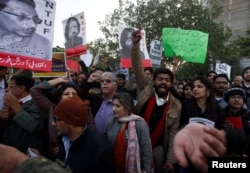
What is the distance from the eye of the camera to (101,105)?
4.10 meters

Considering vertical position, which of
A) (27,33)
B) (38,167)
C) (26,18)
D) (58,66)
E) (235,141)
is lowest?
(38,167)

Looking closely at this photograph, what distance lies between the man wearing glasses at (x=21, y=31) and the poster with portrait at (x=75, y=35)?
2.14m

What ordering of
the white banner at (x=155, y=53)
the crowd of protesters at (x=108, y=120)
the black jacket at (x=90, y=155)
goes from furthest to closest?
the white banner at (x=155, y=53)
the crowd of protesters at (x=108, y=120)
the black jacket at (x=90, y=155)

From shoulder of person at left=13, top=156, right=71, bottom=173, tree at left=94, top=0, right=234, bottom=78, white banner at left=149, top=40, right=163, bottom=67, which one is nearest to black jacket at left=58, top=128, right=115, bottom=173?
shoulder of person at left=13, top=156, right=71, bottom=173

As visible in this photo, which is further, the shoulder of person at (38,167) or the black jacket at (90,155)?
the black jacket at (90,155)

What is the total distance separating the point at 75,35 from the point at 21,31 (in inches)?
A: 108

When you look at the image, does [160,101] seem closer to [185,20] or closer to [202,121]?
[202,121]

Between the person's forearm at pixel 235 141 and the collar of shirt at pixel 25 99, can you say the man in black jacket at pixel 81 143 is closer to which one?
the collar of shirt at pixel 25 99

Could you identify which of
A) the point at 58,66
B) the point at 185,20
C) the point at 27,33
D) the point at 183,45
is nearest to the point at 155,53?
the point at 183,45

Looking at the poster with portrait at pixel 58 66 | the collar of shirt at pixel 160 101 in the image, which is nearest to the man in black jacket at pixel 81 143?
Answer: the collar of shirt at pixel 160 101

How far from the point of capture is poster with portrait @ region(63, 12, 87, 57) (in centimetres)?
639

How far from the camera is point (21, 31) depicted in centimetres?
393

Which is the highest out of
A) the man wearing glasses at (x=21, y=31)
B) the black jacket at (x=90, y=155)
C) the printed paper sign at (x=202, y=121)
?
the man wearing glasses at (x=21, y=31)

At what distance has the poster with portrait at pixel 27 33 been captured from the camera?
12.5 feet
